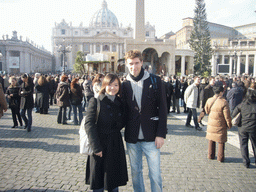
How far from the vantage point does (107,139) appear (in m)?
2.49

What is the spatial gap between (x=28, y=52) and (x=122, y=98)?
186 feet

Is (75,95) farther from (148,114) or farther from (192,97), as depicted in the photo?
(148,114)

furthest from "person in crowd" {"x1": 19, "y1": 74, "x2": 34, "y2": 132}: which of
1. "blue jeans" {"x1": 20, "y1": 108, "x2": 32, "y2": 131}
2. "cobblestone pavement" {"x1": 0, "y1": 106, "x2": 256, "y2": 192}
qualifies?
"cobblestone pavement" {"x1": 0, "y1": 106, "x2": 256, "y2": 192}

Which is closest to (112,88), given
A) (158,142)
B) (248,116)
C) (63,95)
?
(158,142)

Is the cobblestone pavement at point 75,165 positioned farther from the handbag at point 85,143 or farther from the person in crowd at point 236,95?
the person in crowd at point 236,95

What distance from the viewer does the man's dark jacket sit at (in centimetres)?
247

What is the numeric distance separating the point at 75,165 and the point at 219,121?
10.6ft

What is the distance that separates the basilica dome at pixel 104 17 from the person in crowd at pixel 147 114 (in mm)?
107019

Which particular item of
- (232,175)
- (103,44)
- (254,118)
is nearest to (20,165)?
(232,175)

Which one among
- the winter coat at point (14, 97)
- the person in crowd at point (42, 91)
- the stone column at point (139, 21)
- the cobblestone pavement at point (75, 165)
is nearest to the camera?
the cobblestone pavement at point (75, 165)

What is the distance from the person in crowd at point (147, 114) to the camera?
8.13 ft

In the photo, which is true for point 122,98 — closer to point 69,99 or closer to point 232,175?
point 232,175

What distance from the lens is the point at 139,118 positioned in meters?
2.49

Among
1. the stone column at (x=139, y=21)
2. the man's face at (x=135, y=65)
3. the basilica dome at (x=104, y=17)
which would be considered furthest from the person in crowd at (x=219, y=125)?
the basilica dome at (x=104, y=17)
